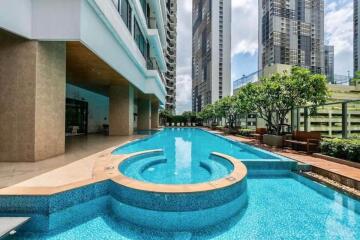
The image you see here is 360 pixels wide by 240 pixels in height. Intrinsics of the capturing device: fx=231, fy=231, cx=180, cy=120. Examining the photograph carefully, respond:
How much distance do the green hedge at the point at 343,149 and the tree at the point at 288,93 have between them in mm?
3315

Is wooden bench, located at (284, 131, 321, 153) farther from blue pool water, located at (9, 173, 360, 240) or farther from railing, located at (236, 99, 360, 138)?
blue pool water, located at (9, 173, 360, 240)

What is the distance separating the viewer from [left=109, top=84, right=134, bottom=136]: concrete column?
15509 mm

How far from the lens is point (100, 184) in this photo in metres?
4.53

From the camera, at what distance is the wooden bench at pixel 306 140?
370 inches

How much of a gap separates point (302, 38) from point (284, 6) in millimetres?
14227

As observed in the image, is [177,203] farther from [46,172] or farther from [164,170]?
[46,172]

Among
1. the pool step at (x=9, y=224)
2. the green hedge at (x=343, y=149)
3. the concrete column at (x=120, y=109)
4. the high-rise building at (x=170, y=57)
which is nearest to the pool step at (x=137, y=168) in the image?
the pool step at (x=9, y=224)

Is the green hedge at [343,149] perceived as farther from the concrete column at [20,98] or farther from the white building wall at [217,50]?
the white building wall at [217,50]

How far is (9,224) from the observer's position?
130 inches

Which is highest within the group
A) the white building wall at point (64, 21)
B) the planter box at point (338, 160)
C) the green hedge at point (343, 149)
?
the white building wall at point (64, 21)

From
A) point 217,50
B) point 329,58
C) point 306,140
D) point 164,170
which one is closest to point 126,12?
point 164,170

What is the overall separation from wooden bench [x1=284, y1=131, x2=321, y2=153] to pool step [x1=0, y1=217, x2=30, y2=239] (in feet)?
31.6

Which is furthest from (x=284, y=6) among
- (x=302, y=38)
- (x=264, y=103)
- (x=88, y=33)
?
(x=88, y=33)

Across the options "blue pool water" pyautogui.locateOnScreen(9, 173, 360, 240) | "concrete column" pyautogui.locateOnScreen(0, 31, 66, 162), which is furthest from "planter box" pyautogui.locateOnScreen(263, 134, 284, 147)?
"concrete column" pyautogui.locateOnScreen(0, 31, 66, 162)
